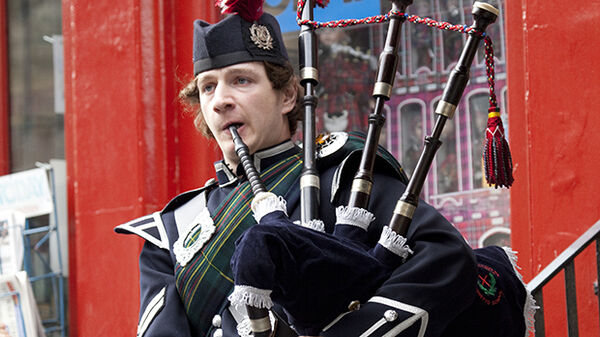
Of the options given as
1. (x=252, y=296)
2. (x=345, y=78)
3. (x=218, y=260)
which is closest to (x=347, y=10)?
(x=345, y=78)

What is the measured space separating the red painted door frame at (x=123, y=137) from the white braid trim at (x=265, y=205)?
296cm

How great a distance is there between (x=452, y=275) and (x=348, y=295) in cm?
27

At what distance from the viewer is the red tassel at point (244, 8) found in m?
2.65

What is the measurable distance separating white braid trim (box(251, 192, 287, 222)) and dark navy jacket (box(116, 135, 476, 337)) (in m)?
0.21

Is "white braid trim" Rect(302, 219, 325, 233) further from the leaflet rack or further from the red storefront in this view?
the leaflet rack

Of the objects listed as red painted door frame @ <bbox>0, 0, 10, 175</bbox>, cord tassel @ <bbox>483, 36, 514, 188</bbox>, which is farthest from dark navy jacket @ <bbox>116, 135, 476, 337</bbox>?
red painted door frame @ <bbox>0, 0, 10, 175</bbox>

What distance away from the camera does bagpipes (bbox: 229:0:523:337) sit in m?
1.93

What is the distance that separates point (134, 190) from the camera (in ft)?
17.0

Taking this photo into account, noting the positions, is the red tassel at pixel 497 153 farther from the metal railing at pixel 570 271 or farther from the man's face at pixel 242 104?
the metal railing at pixel 570 271

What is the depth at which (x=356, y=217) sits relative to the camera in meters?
2.20

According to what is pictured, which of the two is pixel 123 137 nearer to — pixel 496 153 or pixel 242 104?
pixel 242 104

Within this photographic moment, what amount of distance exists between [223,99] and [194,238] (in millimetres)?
434

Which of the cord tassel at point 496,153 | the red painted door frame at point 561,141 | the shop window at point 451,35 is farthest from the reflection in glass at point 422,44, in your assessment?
the cord tassel at point 496,153

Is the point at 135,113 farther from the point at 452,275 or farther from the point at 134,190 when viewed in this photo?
the point at 452,275
